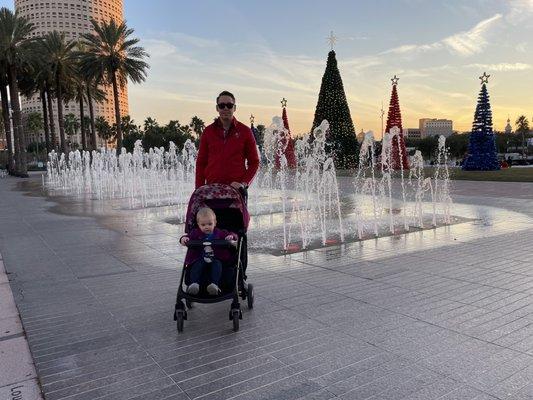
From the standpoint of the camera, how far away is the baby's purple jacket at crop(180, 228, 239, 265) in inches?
172

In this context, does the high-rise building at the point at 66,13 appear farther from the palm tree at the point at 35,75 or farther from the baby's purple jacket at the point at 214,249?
the baby's purple jacket at the point at 214,249

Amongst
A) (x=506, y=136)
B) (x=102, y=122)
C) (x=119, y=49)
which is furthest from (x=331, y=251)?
(x=102, y=122)

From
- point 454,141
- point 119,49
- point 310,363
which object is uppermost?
point 119,49

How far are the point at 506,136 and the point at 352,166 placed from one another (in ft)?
228

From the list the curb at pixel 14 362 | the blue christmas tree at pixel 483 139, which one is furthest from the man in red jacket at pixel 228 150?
the blue christmas tree at pixel 483 139

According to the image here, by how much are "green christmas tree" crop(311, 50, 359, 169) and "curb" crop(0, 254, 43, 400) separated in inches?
1247

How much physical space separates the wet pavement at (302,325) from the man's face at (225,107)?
204 cm

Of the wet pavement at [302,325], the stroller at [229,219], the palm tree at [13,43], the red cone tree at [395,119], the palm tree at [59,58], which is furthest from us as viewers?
the palm tree at [59,58]

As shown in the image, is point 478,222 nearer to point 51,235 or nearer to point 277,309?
point 277,309

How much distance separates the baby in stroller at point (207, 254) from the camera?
4.19m

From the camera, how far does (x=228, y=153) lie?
4883 millimetres

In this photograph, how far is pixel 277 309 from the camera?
480 cm

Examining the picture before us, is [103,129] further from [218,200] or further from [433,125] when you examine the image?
[218,200]

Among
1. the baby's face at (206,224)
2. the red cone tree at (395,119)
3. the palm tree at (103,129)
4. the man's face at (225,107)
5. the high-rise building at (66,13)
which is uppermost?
the high-rise building at (66,13)
